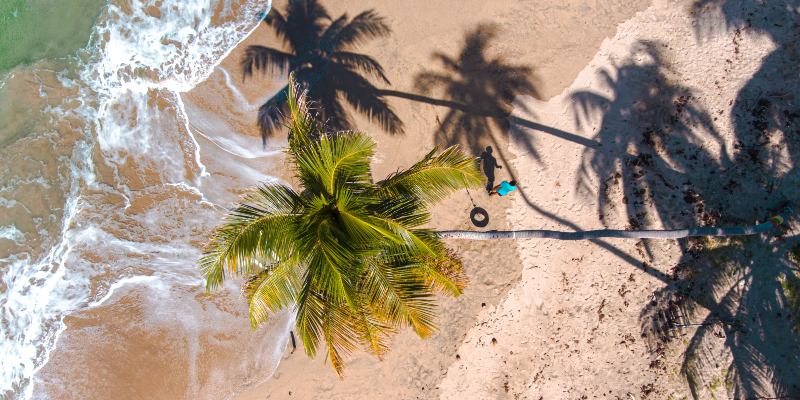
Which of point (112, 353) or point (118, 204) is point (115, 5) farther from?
point (112, 353)

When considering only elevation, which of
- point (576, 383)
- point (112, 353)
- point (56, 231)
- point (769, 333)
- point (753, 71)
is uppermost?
point (753, 71)

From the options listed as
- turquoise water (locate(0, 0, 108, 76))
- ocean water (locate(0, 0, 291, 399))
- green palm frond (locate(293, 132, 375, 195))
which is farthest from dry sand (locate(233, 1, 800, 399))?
turquoise water (locate(0, 0, 108, 76))

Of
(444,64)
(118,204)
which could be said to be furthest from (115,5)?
(444,64)

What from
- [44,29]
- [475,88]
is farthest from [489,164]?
[44,29]

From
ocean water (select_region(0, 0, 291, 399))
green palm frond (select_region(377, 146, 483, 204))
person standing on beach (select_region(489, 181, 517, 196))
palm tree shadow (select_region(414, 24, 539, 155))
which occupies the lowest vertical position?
ocean water (select_region(0, 0, 291, 399))

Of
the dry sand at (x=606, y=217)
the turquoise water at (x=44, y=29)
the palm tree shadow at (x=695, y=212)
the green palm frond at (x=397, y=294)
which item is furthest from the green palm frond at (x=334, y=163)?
the turquoise water at (x=44, y=29)

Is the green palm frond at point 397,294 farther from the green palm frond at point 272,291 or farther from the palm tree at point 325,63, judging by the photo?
the palm tree at point 325,63

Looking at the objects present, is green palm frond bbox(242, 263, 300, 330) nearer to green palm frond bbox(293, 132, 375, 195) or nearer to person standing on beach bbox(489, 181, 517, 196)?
green palm frond bbox(293, 132, 375, 195)
